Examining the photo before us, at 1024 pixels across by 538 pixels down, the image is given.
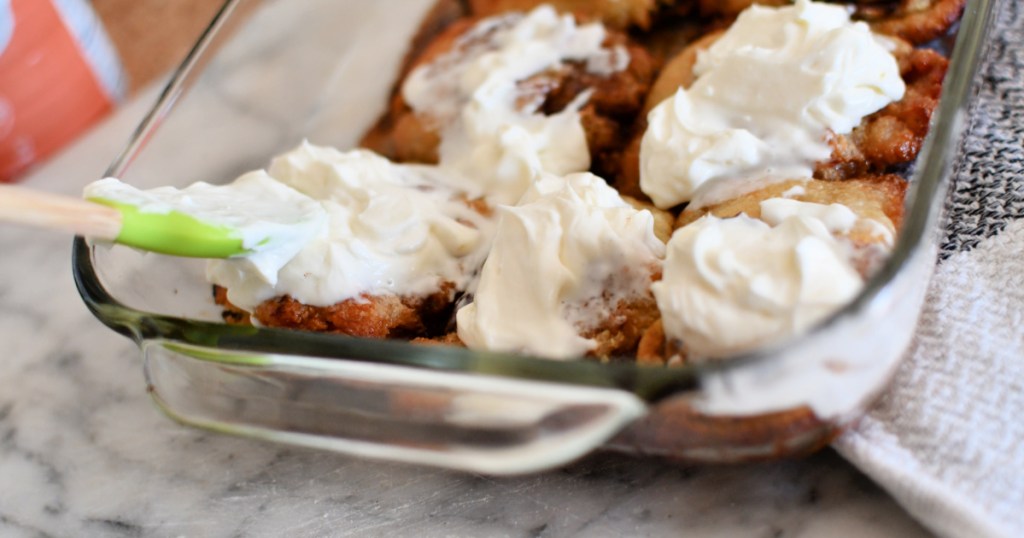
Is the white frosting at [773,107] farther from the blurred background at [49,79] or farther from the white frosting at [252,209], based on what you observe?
the blurred background at [49,79]

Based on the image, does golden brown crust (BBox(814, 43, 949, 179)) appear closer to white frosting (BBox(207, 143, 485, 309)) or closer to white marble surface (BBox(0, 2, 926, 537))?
white marble surface (BBox(0, 2, 926, 537))

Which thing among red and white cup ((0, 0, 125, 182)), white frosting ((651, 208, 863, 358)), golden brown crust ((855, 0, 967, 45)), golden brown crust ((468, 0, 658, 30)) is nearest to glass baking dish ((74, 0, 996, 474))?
white frosting ((651, 208, 863, 358))

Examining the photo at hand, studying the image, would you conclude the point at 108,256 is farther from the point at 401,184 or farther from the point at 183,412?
the point at 401,184

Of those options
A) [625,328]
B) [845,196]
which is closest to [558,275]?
[625,328]

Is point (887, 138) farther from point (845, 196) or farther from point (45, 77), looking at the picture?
point (45, 77)

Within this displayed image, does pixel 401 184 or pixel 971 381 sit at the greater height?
pixel 401 184

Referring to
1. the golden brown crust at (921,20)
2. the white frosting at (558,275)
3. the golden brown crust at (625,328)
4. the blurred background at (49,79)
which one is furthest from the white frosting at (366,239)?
the blurred background at (49,79)

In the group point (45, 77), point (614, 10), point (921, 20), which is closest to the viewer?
point (921, 20)

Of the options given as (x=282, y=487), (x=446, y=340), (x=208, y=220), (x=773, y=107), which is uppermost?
(x=208, y=220)

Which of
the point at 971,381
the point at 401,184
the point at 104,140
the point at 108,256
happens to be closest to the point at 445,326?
the point at 401,184
